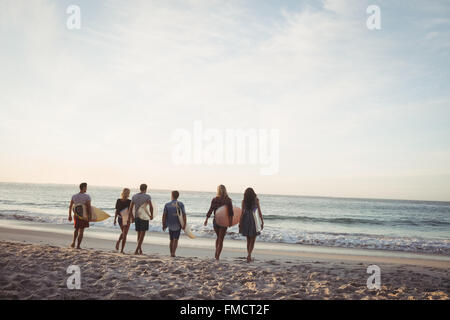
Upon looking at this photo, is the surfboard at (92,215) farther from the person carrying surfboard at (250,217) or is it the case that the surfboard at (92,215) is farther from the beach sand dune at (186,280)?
the person carrying surfboard at (250,217)

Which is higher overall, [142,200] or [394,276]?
[142,200]

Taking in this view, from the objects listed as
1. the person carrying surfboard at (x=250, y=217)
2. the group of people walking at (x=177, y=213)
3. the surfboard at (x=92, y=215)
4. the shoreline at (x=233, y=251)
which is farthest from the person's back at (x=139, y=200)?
the person carrying surfboard at (x=250, y=217)

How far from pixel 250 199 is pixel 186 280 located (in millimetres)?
3010

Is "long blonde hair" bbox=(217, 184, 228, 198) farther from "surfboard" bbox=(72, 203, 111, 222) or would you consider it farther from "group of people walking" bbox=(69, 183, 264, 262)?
"surfboard" bbox=(72, 203, 111, 222)

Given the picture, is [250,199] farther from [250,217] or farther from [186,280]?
[186,280]

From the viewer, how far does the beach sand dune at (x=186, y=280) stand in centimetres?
485

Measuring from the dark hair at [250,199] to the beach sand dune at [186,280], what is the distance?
158 centimetres

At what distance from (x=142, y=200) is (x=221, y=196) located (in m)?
2.25

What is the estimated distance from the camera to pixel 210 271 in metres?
6.51

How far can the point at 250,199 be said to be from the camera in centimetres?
802
